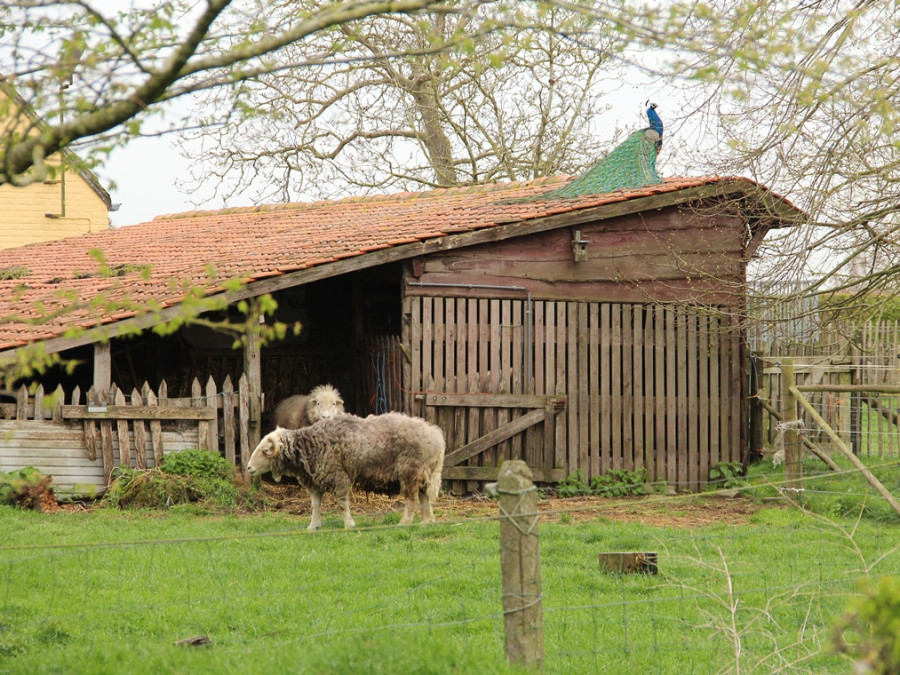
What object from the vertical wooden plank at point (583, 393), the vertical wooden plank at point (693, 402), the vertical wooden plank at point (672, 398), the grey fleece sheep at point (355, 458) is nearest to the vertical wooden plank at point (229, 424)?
the grey fleece sheep at point (355, 458)

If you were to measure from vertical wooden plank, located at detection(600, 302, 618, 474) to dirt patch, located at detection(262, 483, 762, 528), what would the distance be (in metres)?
0.85

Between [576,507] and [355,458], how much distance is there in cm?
249

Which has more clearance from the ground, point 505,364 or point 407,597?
point 505,364

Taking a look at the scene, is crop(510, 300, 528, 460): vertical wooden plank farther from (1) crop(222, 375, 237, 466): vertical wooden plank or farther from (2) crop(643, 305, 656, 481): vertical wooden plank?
(1) crop(222, 375, 237, 466): vertical wooden plank

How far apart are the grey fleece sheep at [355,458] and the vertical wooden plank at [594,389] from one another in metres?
3.57

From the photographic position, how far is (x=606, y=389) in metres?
14.3

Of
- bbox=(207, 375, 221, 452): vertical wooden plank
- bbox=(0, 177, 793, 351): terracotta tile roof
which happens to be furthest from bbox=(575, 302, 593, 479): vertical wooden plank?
bbox=(207, 375, 221, 452): vertical wooden plank

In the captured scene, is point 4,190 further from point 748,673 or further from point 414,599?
point 748,673

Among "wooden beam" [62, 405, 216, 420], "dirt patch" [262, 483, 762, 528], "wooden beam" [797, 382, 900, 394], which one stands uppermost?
"wooden beam" [797, 382, 900, 394]

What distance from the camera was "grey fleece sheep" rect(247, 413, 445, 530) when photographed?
36.3ft

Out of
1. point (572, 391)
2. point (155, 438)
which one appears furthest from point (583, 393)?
point (155, 438)

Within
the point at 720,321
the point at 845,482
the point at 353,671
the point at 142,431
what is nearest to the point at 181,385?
the point at 142,431

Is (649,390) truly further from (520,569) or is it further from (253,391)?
(520,569)

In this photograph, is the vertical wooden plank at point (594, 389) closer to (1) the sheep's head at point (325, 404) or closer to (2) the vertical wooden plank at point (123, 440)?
(1) the sheep's head at point (325, 404)
